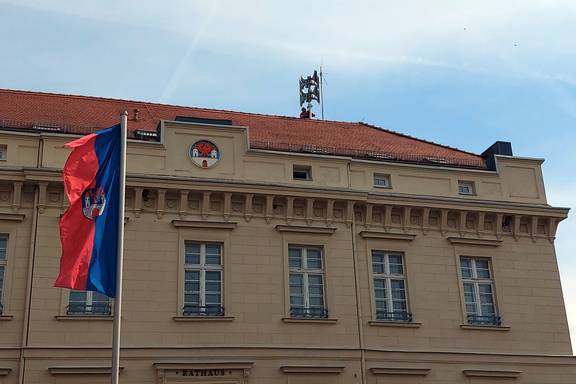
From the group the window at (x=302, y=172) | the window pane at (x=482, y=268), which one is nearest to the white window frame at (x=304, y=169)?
the window at (x=302, y=172)

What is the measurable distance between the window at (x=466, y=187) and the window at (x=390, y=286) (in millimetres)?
3032

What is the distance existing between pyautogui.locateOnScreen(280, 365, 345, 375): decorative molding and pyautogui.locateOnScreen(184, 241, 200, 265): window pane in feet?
12.0

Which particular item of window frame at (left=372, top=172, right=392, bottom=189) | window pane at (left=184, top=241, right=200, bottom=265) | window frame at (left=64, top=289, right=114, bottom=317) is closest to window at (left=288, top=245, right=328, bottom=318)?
window pane at (left=184, top=241, right=200, bottom=265)

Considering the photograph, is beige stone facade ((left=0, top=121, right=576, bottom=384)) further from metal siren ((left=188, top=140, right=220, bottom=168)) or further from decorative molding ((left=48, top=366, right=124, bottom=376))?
metal siren ((left=188, top=140, right=220, bottom=168))

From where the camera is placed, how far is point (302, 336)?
21562 mm

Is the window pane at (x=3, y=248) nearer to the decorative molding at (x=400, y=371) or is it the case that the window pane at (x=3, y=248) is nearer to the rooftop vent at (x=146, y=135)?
the rooftop vent at (x=146, y=135)

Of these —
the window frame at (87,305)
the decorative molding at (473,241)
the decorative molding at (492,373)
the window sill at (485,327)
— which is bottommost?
the decorative molding at (492,373)

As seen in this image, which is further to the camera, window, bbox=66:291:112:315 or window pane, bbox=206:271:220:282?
window pane, bbox=206:271:220:282

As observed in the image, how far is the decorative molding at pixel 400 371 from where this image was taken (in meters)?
21.6

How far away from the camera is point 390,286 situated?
906 inches

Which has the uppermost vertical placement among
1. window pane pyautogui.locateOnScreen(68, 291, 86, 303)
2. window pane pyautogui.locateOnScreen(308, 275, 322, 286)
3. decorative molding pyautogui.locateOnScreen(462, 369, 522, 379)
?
window pane pyautogui.locateOnScreen(308, 275, 322, 286)

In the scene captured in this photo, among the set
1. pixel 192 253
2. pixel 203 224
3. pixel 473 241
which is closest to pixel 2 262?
pixel 192 253

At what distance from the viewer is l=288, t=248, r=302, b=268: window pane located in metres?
22.5

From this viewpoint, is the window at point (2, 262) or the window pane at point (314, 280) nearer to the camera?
the window at point (2, 262)
